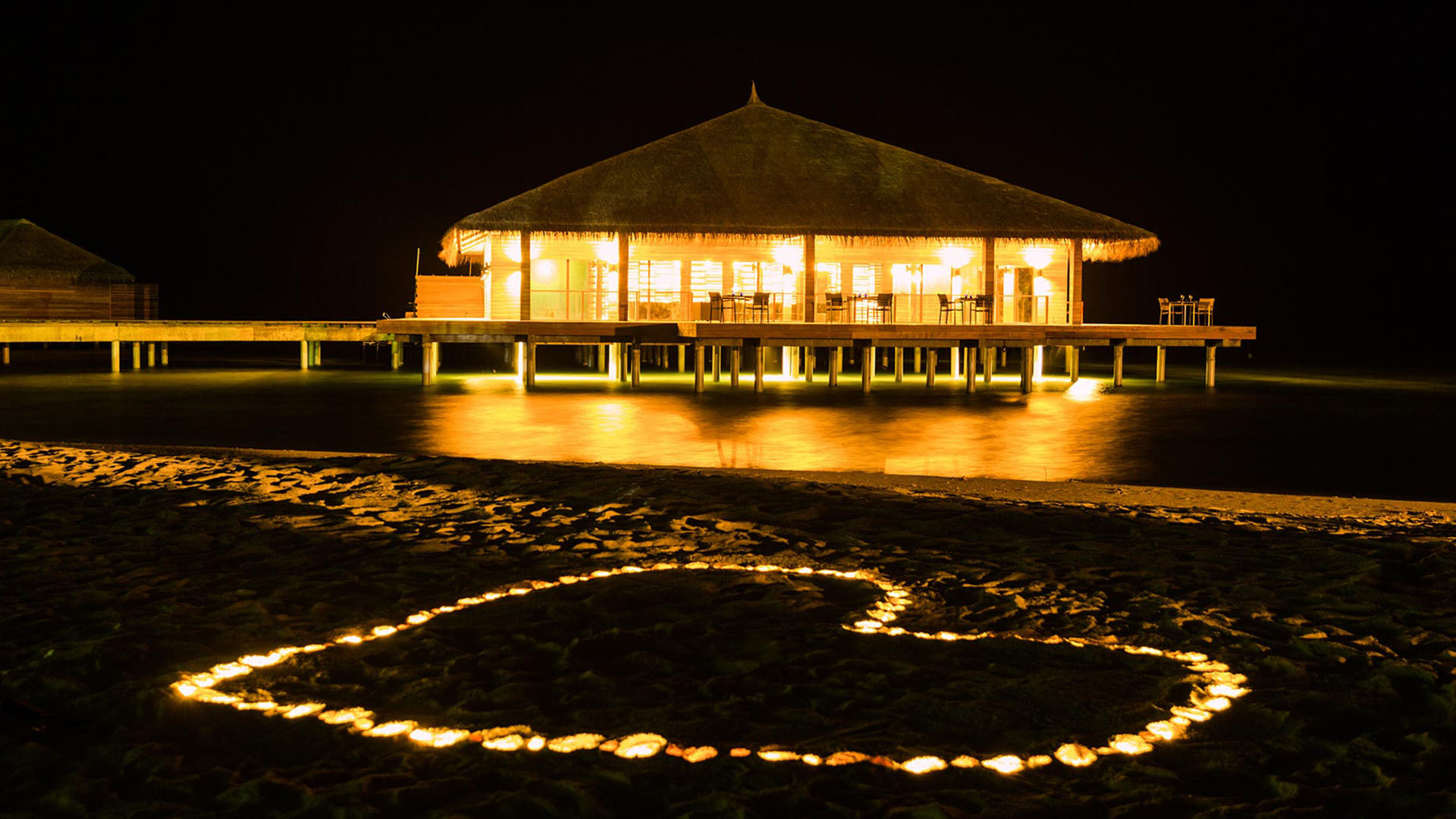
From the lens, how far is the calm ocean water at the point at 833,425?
39.4 feet

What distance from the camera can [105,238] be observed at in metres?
64.8

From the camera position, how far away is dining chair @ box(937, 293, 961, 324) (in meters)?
24.0

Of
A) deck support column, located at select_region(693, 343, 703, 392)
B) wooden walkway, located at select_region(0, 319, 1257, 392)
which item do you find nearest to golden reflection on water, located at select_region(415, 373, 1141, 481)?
deck support column, located at select_region(693, 343, 703, 392)

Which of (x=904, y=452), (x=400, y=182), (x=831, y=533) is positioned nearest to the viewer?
(x=831, y=533)

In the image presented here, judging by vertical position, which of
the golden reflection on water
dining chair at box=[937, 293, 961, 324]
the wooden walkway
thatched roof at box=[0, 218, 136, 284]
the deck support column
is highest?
thatched roof at box=[0, 218, 136, 284]

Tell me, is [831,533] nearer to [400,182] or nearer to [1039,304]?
[1039,304]

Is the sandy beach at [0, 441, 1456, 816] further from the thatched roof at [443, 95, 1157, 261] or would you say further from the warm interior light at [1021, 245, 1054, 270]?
the warm interior light at [1021, 245, 1054, 270]

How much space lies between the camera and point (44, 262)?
120 feet

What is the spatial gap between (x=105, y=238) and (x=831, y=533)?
66519 millimetres

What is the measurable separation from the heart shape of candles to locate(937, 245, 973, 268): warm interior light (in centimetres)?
2192

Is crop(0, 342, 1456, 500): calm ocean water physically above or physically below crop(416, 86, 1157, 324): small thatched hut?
below

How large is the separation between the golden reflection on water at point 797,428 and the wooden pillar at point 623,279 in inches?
70.1

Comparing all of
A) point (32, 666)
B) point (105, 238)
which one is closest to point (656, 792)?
point (32, 666)

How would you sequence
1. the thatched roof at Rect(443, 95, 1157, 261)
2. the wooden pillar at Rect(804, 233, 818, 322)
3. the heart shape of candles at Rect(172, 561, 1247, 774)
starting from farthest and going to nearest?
1. the wooden pillar at Rect(804, 233, 818, 322)
2. the thatched roof at Rect(443, 95, 1157, 261)
3. the heart shape of candles at Rect(172, 561, 1247, 774)
